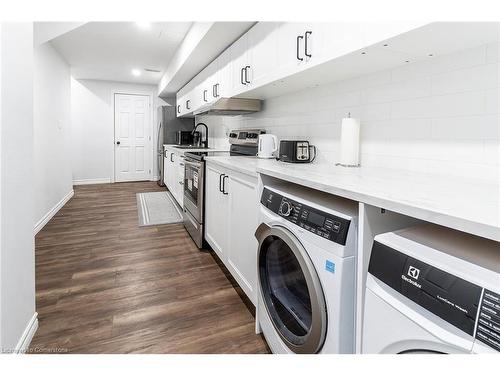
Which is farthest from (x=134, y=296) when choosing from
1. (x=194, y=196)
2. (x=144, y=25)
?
(x=144, y=25)

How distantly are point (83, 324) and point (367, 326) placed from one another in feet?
5.19

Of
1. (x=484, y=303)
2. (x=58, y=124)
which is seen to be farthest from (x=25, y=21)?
(x=58, y=124)

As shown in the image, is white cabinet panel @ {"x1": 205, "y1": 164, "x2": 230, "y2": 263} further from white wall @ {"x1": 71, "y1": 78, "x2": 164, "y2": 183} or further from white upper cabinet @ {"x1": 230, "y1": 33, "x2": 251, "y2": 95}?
white wall @ {"x1": 71, "y1": 78, "x2": 164, "y2": 183}

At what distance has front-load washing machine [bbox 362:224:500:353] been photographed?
56 cm

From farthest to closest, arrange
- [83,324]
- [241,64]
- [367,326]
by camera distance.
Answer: [241,64]
[83,324]
[367,326]

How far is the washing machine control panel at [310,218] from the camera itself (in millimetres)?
967

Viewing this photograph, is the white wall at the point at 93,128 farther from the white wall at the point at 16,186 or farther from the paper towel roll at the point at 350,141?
the paper towel roll at the point at 350,141

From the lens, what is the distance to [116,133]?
7.02 m

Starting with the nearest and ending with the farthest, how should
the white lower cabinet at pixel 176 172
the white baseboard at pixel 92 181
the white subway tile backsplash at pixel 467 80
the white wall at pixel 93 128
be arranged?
1. the white subway tile backsplash at pixel 467 80
2. the white lower cabinet at pixel 176 172
3. the white wall at pixel 93 128
4. the white baseboard at pixel 92 181

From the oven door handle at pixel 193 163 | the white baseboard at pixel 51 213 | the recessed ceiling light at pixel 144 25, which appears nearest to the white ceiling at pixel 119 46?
the recessed ceiling light at pixel 144 25

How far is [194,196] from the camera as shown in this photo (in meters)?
2.98

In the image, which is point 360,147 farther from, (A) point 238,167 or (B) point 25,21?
(B) point 25,21

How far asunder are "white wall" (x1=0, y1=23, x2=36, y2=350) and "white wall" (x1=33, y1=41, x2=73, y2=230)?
1.97m

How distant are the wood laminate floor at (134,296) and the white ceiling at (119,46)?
2358 mm
